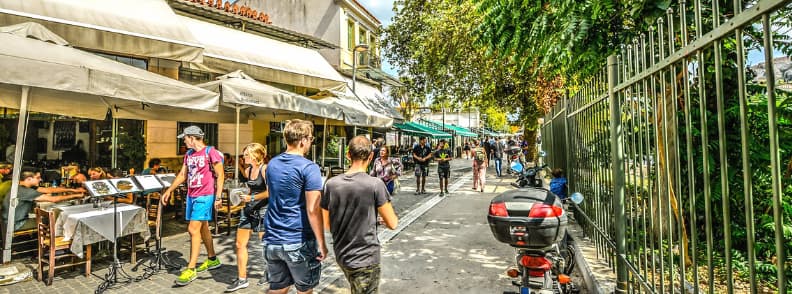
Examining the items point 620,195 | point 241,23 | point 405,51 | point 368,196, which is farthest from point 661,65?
point 405,51

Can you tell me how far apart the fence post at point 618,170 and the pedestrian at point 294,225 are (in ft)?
7.82

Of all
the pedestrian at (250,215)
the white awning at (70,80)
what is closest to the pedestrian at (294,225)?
the pedestrian at (250,215)

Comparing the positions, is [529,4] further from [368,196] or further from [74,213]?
[74,213]

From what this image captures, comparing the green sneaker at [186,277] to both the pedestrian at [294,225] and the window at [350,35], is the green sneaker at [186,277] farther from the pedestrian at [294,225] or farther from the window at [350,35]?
the window at [350,35]

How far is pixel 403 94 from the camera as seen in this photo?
971 inches

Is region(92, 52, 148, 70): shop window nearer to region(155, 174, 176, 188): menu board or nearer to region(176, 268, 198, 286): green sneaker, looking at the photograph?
region(155, 174, 176, 188): menu board

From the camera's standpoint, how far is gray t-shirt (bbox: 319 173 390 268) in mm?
2881

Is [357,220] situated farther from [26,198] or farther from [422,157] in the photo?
[422,157]

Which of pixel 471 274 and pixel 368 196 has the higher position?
pixel 368 196

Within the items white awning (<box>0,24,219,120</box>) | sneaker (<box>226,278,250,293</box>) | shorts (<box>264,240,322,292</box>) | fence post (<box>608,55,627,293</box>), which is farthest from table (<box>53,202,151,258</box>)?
fence post (<box>608,55,627,293</box>)

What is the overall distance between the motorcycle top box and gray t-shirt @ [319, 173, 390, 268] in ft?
3.37

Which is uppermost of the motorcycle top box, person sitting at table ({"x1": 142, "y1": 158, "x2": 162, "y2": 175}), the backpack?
the backpack

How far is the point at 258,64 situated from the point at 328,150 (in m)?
6.78

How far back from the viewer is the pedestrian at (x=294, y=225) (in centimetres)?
312
